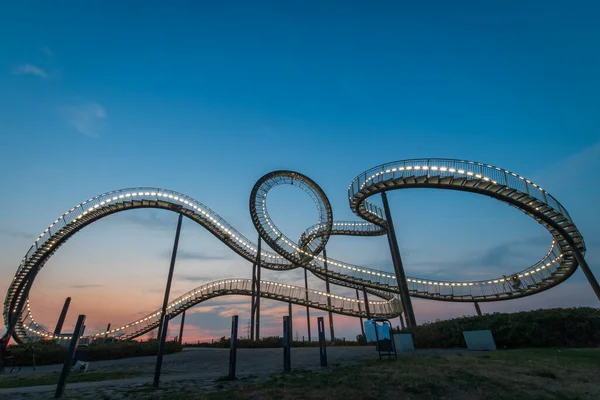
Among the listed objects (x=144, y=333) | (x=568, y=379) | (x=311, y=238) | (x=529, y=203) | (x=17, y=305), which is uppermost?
(x=311, y=238)

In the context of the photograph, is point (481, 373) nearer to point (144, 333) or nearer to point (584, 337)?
point (584, 337)

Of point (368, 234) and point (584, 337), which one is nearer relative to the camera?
point (584, 337)

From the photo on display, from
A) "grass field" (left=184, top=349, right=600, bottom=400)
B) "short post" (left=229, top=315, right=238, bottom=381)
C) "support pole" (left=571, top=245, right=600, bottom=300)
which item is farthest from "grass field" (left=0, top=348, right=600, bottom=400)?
"support pole" (left=571, top=245, right=600, bottom=300)

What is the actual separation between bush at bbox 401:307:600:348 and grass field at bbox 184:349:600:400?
5.56 m

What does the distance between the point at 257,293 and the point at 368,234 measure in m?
17.5

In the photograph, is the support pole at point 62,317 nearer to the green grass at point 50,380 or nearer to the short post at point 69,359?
the green grass at point 50,380

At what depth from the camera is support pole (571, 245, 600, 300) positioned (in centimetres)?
2081

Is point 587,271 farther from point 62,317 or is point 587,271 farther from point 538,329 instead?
point 62,317

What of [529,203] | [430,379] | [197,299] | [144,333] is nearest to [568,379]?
[430,379]

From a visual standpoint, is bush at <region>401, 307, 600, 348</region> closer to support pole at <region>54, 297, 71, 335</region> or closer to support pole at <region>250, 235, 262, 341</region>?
support pole at <region>250, 235, 262, 341</region>

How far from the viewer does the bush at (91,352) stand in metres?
19.4

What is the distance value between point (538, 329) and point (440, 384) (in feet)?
38.9

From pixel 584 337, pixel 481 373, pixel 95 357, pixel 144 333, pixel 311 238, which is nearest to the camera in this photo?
pixel 481 373

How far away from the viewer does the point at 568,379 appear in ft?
23.4
